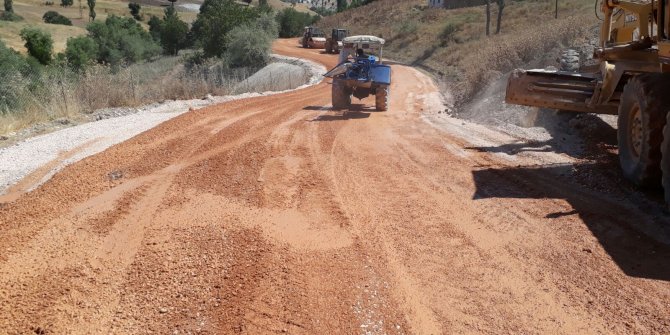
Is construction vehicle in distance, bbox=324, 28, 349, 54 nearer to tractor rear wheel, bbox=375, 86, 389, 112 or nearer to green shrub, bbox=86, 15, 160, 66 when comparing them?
green shrub, bbox=86, 15, 160, 66

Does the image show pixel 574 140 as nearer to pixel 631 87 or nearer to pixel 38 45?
pixel 631 87

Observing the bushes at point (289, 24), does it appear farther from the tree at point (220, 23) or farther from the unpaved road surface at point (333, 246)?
the unpaved road surface at point (333, 246)

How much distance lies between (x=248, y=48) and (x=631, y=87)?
35346mm

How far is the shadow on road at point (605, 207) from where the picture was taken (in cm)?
562

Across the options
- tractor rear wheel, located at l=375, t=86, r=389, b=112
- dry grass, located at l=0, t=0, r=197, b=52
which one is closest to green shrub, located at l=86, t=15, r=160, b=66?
dry grass, located at l=0, t=0, r=197, b=52

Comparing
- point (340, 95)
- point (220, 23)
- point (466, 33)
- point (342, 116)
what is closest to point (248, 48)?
point (220, 23)

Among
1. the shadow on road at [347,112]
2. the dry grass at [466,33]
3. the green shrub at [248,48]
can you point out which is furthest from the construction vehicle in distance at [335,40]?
the shadow on road at [347,112]

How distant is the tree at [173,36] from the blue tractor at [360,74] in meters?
44.4

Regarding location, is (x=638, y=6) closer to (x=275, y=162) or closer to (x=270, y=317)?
(x=275, y=162)

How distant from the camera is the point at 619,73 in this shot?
903 centimetres

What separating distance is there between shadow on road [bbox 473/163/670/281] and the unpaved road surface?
0.11 ft

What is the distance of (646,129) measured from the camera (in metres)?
7.71

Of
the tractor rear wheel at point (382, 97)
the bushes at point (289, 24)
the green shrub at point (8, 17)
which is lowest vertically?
the tractor rear wheel at point (382, 97)

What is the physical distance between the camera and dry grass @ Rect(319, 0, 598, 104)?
66.5 feet
